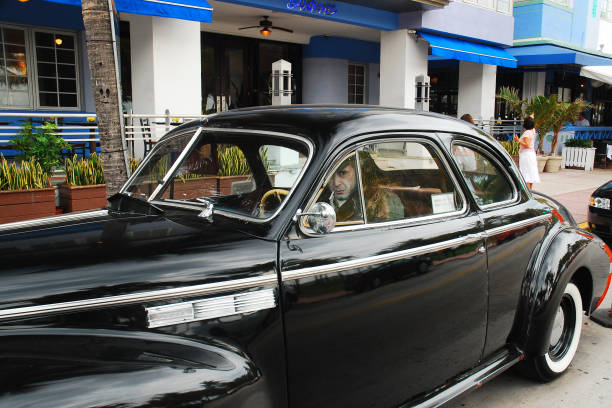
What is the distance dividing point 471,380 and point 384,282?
0.97 metres

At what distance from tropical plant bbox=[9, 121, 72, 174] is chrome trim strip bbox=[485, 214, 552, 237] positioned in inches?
262

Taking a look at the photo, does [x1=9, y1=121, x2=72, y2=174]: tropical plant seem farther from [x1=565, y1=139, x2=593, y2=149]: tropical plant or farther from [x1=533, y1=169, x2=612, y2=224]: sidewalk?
[x1=565, y1=139, x2=593, y2=149]: tropical plant

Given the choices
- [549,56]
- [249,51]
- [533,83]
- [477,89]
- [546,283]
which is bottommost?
[546,283]

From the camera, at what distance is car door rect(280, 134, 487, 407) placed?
232cm

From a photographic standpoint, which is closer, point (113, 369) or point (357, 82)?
point (113, 369)

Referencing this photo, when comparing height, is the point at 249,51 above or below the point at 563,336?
above

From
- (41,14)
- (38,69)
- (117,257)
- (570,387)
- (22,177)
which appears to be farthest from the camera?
(38,69)

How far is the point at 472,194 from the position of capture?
10.5 feet

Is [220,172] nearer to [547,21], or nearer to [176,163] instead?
[176,163]

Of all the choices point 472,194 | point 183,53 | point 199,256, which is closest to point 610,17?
point 183,53

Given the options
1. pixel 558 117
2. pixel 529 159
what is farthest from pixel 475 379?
pixel 558 117

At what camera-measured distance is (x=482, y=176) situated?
3461 mm

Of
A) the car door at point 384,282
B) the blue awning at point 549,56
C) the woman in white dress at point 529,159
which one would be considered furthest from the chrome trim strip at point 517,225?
the blue awning at point 549,56

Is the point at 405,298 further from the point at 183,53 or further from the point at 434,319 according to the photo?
the point at 183,53
